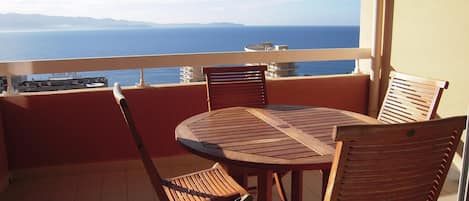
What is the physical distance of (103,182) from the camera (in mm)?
3578

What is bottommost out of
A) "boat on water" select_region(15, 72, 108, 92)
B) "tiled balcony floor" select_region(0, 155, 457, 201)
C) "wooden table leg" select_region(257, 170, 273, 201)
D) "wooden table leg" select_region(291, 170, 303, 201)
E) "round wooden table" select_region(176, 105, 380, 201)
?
"tiled balcony floor" select_region(0, 155, 457, 201)

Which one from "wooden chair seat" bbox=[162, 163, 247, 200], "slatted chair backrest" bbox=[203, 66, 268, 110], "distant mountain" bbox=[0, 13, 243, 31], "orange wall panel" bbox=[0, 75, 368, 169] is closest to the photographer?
"wooden chair seat" bbox=[162, 163, 247, 200]

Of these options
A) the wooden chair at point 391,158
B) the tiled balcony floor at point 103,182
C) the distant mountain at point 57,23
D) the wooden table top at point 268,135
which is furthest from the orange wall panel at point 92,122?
the wooden chair at point 391,158

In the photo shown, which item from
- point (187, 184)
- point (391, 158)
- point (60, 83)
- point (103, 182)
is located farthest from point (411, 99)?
point (60, 83)

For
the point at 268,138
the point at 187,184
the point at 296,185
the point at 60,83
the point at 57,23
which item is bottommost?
the point at 296,185

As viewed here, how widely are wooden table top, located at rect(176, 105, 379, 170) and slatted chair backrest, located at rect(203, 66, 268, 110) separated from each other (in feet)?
1.00

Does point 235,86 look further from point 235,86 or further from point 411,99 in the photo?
point 411,99

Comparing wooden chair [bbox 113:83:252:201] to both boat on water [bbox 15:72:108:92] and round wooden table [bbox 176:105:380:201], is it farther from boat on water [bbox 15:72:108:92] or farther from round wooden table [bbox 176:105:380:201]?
boat on water [bbox 15:72:108:92]

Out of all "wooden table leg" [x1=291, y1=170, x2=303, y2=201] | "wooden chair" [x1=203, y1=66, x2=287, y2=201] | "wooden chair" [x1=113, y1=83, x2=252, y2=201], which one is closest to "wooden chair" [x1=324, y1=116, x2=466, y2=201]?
"wooden chair" [x1=113, y1=83, x2=252, y2=201]

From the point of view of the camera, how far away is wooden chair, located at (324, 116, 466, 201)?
4.82 feet

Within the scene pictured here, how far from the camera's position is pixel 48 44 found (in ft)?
19.1

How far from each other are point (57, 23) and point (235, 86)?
2.64 m

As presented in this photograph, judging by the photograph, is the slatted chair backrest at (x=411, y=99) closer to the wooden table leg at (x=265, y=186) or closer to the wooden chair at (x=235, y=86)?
the wooden chair at (x=235, y=86)

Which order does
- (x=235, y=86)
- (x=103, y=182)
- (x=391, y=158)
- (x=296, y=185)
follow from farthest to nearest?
(x=103, y=182)
(x=235, y=86)
(x=296, y=185)
(x=391, y=158)
